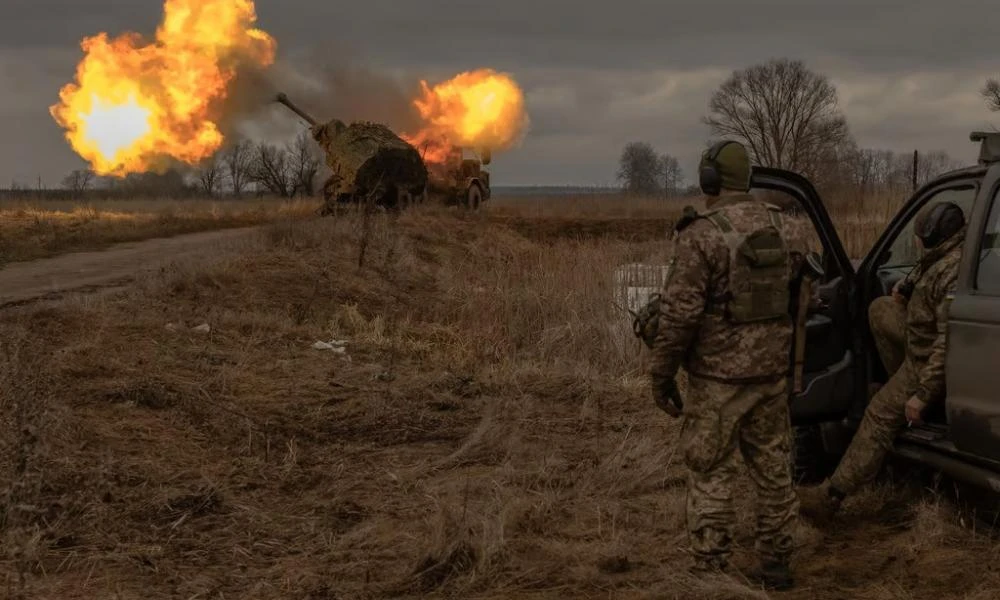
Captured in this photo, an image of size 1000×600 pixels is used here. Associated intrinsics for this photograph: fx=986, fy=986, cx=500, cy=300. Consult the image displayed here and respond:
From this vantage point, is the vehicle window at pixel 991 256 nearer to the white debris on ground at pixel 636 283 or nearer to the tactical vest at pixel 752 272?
the tactical vest at pixel 752 272

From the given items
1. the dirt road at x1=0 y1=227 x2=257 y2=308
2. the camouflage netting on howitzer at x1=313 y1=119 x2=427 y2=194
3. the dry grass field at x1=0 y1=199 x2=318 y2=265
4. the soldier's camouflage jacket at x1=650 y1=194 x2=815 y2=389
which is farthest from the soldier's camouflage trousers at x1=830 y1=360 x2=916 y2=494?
the camouflage netting on howitzer at x1=313 y1=119 x2=427 y2=194

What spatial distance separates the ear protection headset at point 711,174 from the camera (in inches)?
170

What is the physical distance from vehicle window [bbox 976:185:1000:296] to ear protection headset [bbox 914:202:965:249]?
0.81 feet

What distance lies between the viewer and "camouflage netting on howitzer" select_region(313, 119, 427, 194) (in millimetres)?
25250

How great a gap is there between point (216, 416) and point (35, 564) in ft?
9.21

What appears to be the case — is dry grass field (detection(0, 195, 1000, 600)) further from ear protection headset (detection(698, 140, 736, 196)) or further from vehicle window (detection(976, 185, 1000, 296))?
ear protection headset (detection(698, 140, 736, 196))

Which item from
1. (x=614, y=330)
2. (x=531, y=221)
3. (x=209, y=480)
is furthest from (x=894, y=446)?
(x=531, y=221)

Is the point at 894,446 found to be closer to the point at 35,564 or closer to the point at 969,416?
the point at 969,416

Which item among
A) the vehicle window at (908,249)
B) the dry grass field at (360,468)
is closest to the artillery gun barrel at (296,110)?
the dry grass field at (360,468)

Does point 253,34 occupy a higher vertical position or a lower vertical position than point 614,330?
higher

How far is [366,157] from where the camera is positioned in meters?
25.2

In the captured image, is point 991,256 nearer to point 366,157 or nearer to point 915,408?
point 915,408

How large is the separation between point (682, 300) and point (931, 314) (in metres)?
1.39

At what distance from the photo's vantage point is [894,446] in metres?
5.05
